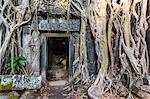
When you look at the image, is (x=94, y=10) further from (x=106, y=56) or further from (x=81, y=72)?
(x=81, y=72)

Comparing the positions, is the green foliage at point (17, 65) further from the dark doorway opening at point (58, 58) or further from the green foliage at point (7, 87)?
the dark doorway opening at point (58, 58)

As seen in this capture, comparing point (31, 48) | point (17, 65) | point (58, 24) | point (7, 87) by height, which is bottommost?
point (7, 87)

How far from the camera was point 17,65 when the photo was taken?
252 inches

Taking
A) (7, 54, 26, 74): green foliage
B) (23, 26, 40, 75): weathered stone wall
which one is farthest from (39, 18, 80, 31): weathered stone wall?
(7, 54, 26, 74): green foliage

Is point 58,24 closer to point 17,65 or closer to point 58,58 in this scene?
point 17,65

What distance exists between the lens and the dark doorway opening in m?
8.05

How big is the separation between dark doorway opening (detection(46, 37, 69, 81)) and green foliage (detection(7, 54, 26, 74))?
153 centimetres

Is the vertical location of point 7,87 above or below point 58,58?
below

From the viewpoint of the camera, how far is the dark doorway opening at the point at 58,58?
Answer: 8.05 metres

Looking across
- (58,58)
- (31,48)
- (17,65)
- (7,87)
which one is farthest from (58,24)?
(7,87)

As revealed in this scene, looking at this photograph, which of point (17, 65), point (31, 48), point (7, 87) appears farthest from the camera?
point (31, 48)

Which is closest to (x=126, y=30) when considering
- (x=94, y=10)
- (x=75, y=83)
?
(x=94, y=10)

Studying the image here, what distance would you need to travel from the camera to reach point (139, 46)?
229 inches

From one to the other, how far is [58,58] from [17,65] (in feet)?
6.74
